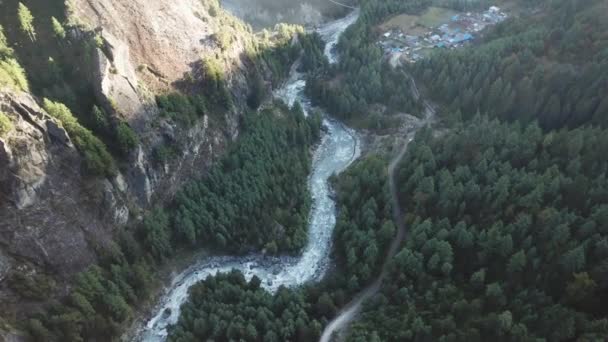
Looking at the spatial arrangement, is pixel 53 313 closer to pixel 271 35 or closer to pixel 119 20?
pixel 119 20

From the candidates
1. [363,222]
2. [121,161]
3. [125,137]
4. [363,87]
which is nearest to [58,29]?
[125,137]

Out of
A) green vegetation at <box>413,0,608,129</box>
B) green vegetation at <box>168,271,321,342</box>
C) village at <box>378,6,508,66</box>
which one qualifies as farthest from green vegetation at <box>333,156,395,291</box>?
village at <box>378,6,508,66</box>

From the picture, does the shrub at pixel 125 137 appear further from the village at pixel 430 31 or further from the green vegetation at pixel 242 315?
the village at pixel 430 31

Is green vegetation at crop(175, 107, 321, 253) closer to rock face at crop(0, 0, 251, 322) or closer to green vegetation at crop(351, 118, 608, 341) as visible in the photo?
rock face at crop(0, 0, 251, 322)

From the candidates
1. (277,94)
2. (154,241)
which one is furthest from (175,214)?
(277,94)

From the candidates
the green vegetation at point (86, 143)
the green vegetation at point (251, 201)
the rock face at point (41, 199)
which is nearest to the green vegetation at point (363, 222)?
the green vegetation at point (251, 201)

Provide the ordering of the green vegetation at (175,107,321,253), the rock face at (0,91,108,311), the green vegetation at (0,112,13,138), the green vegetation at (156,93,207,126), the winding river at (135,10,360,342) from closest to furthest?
the green vegetation at (0,112,13,138) → the rock face at (0,91,108,311) → the winding river at (135,10,360,342) → the green vegetation at (175,107,321,253) → the green vegetation at (156,93,207,126)
